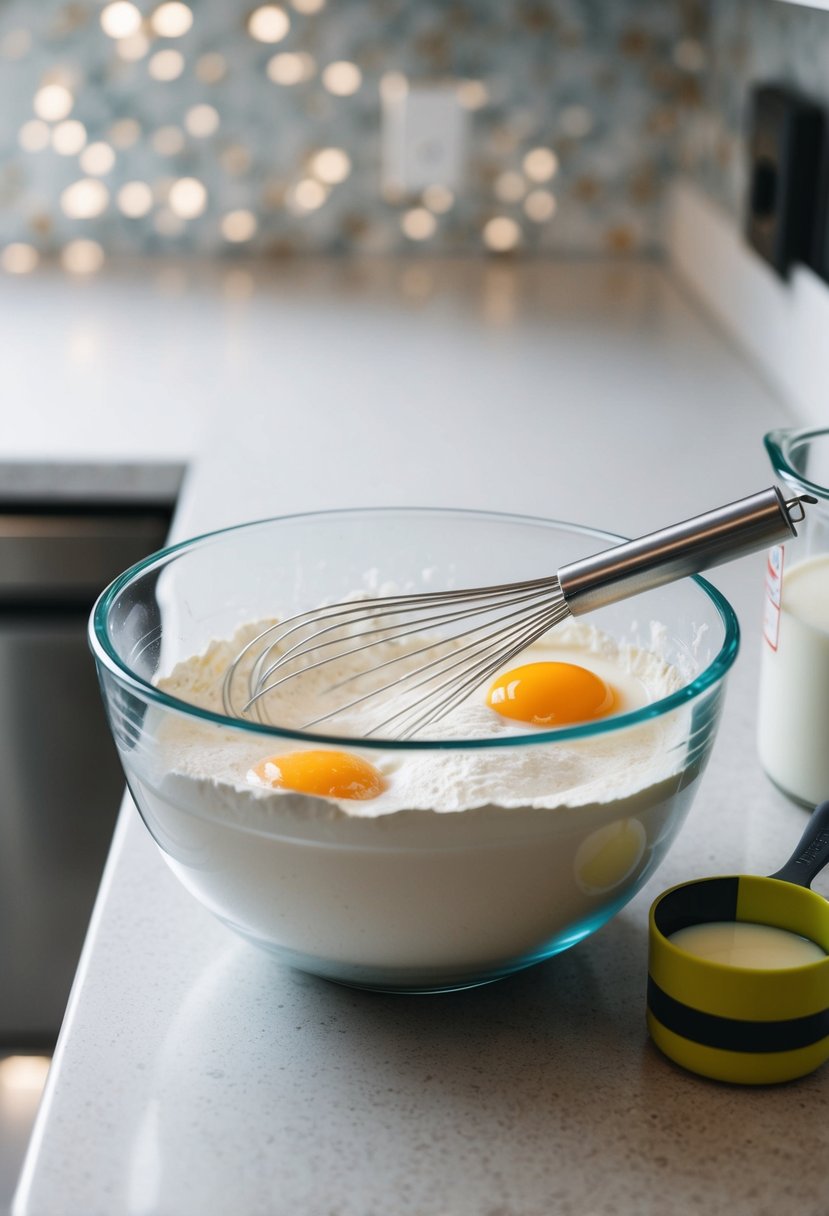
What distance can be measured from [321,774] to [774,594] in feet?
0.84

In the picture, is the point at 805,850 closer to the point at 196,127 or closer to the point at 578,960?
the point at 578,960

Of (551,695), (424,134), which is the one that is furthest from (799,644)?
(424,134)

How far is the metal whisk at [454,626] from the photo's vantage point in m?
0.51

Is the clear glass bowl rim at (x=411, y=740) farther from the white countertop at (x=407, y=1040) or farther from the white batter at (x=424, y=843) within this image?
the white countertop at (x=407, y=1040)

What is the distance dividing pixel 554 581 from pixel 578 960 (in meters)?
0.15

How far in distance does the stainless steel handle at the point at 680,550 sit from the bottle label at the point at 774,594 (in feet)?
0.35

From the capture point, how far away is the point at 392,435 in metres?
1.13

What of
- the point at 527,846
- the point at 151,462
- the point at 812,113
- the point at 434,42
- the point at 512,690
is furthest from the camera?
the point at 434,42

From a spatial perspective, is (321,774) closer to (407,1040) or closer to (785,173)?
(407,1040)

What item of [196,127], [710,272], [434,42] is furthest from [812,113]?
[196,127]

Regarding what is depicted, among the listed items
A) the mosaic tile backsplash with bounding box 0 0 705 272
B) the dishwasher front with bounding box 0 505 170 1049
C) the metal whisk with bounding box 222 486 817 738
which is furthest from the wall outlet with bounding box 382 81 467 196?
the metal whisk with bounding box 222 486 817 738

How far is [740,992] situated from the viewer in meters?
0.47

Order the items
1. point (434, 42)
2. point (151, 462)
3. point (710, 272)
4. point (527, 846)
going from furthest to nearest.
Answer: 1. point (434, 42)
2. point (710, 272)
3. point (151, 462)
4. point (527, 846)

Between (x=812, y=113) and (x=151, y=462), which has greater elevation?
(x=812, y=113)
